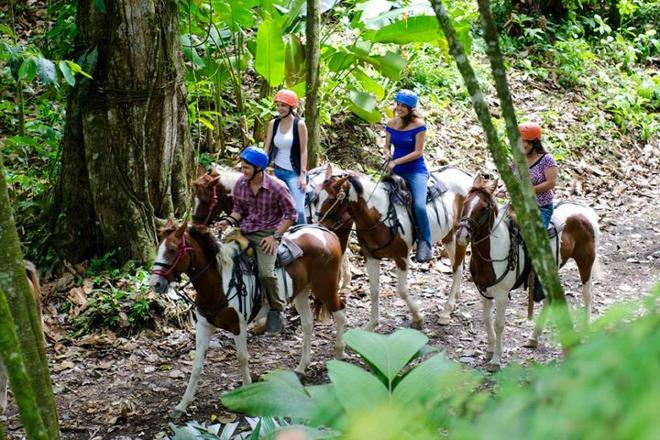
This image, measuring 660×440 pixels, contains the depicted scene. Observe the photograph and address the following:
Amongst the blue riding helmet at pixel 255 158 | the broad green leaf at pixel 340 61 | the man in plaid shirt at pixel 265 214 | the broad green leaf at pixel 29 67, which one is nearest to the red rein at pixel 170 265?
the man in plaid shirt at pixel 265 214

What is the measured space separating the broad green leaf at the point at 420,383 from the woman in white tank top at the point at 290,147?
648 centimetres

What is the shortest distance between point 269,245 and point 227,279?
48 centimetres

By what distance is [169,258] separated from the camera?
6168mm

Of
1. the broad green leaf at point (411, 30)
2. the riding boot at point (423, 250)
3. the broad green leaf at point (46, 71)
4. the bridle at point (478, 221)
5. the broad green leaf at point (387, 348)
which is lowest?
the riding boot at point (423, 250)

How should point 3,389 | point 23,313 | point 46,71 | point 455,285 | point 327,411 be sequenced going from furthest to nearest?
point 455,285, point 46,71, point 3,389, point 23,313, point 327,411

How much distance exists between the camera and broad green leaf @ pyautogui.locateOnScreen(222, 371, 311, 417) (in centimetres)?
240

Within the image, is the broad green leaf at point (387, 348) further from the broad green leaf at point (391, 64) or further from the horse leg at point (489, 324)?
the broad green leaf at point (391, 64)

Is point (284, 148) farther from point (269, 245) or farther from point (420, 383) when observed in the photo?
point (420, 383)

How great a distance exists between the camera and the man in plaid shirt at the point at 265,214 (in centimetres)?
680

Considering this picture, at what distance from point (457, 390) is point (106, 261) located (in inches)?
308

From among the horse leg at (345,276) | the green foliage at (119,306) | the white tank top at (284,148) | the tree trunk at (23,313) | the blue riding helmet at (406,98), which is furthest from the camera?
the horse leg at (345,276)

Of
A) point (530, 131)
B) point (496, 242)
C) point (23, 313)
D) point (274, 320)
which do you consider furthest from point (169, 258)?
point (530, 131)

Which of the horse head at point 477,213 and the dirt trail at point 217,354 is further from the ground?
the horse head at point 477,213

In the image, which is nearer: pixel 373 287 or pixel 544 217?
pixel 544 217
